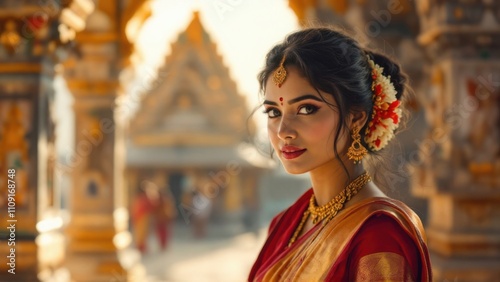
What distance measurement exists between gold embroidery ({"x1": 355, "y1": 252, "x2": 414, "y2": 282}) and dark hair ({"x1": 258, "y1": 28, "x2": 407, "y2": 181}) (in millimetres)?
347

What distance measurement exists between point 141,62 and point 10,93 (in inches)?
112

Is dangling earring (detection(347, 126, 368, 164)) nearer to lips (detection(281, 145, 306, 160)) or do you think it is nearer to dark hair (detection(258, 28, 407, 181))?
dark hair (detection(258, 28, 407, 181))

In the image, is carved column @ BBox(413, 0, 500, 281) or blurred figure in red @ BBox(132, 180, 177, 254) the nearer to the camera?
carved column @ BBox(413, 0, 500, 281)

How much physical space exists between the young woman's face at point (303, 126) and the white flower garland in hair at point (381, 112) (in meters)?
0.10

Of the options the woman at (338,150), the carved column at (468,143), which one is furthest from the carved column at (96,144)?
the woman at (338,150)

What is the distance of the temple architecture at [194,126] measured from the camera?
15.4m

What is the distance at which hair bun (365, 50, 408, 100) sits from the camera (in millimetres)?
1855

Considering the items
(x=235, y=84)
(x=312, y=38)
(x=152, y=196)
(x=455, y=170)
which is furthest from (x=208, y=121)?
(x=312, y=38)

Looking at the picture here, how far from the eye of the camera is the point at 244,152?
15922 mm

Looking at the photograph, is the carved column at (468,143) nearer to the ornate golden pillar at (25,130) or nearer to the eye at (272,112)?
the ornate golden pillar at (25,130)

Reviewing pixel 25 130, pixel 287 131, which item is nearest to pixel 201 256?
pixel 25 130

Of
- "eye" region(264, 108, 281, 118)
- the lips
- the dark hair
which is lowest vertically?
the lips

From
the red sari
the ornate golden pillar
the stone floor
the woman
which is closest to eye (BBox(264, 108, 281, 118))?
the woman

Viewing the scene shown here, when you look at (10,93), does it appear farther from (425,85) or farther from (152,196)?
(152,196)
